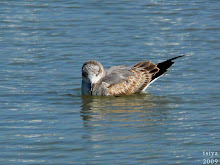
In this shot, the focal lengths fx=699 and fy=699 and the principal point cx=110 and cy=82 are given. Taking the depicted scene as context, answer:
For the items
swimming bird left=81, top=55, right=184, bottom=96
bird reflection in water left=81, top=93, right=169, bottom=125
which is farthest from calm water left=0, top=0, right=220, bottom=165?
swimming bird left=81, top=55, right=184, bottom=96

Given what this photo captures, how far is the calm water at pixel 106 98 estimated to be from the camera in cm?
1062

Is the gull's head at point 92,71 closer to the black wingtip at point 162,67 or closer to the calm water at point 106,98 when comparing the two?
the calm water at point 106,98

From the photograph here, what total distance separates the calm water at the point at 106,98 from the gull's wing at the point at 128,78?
9.8 inches

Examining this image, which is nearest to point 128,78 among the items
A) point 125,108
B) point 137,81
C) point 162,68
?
point 137,81

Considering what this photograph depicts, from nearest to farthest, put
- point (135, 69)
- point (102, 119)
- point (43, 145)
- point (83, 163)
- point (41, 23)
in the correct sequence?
point (83, 163), point (43, 145), point (102, 119), point (135, 69), point (41, 23)

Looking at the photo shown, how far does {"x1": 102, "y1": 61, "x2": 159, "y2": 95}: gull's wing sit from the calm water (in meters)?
0.25

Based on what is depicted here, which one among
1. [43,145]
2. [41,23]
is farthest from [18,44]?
[43,145]

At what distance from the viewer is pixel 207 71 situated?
15812 mm

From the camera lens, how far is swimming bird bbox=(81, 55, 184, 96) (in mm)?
14375

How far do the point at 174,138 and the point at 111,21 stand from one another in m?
9.99

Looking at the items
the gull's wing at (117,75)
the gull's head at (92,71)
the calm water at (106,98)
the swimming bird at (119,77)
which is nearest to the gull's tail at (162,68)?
the swimming bird at (119,77)

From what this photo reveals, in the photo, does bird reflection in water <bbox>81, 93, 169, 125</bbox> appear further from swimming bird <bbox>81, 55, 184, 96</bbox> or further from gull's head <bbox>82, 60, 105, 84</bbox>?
gull's head <bbox>82, 60, 105, 84</bbox>

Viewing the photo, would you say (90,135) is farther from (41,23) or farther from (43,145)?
(41,23)

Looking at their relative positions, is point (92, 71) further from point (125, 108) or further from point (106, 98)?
point (125, 108)
